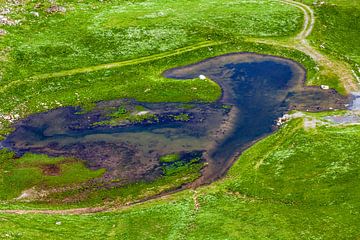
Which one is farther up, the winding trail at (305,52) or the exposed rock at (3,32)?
the exposed rock at (3,32)

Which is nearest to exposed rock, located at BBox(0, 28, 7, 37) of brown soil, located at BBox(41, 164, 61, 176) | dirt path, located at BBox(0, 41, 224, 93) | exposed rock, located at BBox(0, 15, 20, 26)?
exposed rock, located at BBox(0, 15, 20, 26)

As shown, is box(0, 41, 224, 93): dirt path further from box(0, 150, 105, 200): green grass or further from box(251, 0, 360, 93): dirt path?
box(0, 150, 105, 200): green grass

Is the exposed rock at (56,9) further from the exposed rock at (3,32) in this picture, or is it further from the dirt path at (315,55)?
the dirt path at (315,55)

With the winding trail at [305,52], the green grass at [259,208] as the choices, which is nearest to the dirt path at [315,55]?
the winding trail at [305,52]

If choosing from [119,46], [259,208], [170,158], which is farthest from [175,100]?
[259,208]

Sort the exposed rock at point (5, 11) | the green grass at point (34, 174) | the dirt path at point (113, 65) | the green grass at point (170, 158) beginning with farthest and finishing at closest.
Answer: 1. the exposed rock at point (5, 11)
2. the dirt path at point (113, 65)
3. the green grass at point (170, 158)
4. the green grass at point (34, 174)

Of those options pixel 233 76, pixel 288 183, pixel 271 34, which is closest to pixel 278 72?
pixel 233 76

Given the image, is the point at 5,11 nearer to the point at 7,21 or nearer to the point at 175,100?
the point at 7,21

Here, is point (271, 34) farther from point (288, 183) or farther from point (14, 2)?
point (14, 2)
